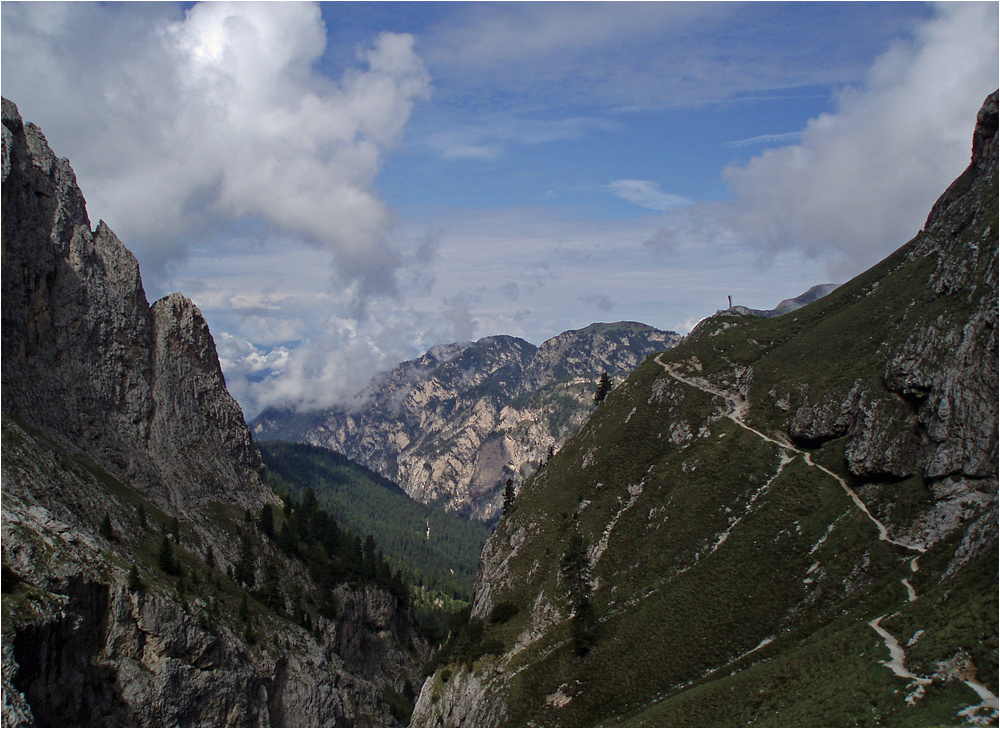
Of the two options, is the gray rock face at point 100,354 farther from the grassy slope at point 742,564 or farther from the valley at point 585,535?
the grassy slope at point 742,564

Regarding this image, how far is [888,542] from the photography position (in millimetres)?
78688

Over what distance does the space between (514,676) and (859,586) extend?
49500 millimetres

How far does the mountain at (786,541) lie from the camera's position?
5778 cm

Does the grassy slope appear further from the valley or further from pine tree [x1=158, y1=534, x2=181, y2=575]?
pine tree [x1=158, y1=534, x2=181, y2=575]

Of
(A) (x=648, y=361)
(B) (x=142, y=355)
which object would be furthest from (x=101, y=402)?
(A) (x=648, y=361)

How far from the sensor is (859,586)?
246ft

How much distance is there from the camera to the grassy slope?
56.8 m

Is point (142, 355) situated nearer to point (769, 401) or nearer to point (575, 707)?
point (575, 707)

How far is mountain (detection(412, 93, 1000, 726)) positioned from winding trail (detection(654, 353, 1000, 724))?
323mm

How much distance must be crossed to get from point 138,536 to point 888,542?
118 m

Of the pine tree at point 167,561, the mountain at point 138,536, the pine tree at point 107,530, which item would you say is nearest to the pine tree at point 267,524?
the mountain at point 138,536

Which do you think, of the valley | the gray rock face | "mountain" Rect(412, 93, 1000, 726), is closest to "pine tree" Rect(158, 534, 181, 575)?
the valley

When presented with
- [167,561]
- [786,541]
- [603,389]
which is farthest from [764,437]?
[167,561]

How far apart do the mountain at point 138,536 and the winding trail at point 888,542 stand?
75.5 meters
